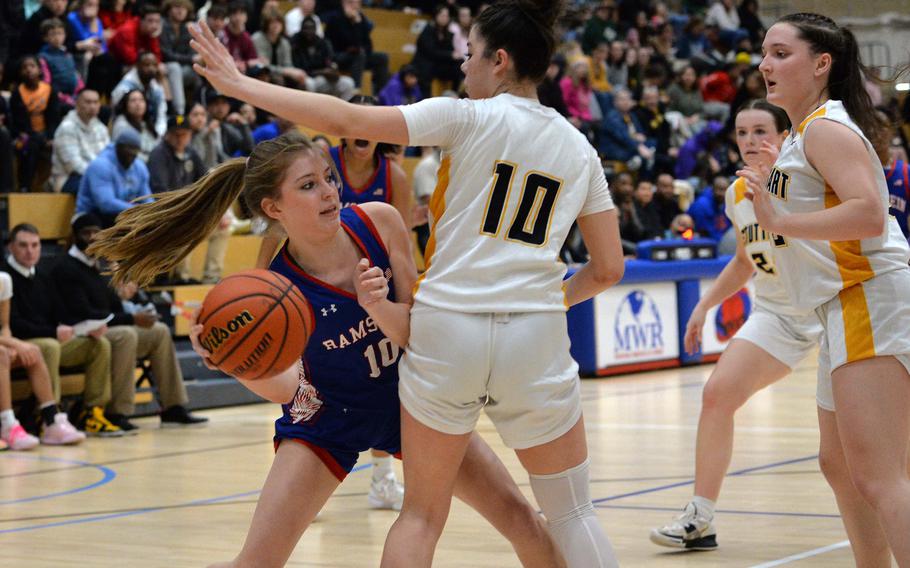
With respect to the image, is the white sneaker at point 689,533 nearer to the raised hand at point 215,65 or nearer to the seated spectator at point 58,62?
the raised hand at point 215,65

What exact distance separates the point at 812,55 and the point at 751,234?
170 cm

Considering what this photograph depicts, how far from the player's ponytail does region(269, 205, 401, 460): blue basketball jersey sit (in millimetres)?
263

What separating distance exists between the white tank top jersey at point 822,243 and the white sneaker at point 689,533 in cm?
157

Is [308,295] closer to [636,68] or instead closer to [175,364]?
[175,364]

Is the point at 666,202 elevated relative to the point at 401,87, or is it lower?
lower

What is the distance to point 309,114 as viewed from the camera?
2955 millimetres

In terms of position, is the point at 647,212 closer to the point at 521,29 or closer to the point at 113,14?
the point at 113,14

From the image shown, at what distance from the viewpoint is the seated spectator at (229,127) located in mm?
12492

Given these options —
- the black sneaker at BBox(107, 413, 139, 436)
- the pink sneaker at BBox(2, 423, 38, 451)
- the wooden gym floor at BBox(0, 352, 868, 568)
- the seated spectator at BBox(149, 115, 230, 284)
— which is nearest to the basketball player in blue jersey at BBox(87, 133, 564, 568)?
the wooden gym floor at BBox(0, 352, 868, 568)

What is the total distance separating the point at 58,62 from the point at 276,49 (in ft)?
9.83

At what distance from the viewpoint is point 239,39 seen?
45.3 feet

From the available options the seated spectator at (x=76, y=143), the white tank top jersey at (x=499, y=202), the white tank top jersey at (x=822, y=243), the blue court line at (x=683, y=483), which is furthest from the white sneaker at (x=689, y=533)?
the seated spectator at (x=76, y=143)

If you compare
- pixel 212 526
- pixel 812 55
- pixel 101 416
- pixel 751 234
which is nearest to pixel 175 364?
pixel 101 416

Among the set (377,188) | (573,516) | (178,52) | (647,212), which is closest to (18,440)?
(377,188)
